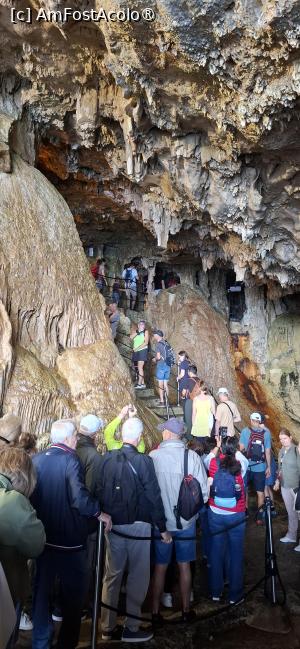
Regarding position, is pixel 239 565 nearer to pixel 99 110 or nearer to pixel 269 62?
pixel 269 62

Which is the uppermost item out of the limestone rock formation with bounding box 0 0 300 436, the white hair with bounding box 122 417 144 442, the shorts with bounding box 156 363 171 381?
the limestone rock formation with bounding box 0 0 300 436

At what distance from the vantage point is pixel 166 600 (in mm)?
4555

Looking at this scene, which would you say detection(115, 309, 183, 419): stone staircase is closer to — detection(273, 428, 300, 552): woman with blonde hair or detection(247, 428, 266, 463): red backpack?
detection(247, 428, 266, 463): red backpack

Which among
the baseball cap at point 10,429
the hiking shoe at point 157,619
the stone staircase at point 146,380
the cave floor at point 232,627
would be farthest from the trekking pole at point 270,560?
the stone staircase at point 146,380

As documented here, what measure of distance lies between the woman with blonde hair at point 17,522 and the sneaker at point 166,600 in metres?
2.10

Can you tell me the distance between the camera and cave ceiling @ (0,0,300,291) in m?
5.43

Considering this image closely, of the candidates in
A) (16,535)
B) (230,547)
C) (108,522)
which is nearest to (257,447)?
(230,547)

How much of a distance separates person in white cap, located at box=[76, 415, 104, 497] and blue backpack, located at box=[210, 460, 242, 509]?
3.89 ft

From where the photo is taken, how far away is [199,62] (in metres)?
5.83

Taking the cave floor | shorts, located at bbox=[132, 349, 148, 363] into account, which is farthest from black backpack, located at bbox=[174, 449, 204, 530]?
shorts, located at bbox=[132, 349, 148, 363]

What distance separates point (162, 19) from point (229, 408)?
508 centimetres

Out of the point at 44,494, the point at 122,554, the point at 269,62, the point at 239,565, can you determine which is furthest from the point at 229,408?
the point at 269,62

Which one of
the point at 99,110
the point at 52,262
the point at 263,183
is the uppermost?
the point at 99,110

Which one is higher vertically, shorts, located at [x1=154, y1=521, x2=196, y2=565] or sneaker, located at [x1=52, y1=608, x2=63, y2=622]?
shorts, located at [x1=154, y1=521, x2=196, y2=565]
